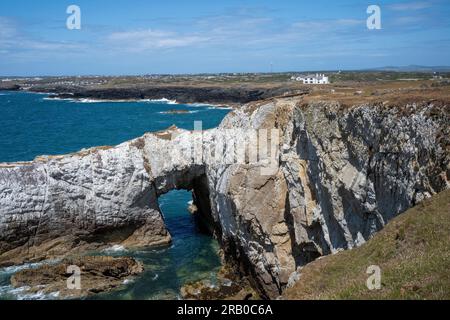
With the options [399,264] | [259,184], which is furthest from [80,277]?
[399,264]

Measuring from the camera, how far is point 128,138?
3546 inches

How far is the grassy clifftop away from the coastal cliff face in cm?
282

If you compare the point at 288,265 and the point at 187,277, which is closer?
the point at 288,265

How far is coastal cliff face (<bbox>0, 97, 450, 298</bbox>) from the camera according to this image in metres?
22.9

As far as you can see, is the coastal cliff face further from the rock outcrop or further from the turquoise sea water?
the rock outcrop

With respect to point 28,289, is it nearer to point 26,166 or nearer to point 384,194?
point 26,166

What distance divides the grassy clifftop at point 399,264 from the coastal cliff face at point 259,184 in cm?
282

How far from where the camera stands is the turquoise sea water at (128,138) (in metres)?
33.1

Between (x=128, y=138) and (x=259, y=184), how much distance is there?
61.7 metres

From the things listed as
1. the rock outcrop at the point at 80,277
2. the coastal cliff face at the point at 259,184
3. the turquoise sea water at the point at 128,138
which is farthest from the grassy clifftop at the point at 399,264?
the rock outcrop at the point at 80,277

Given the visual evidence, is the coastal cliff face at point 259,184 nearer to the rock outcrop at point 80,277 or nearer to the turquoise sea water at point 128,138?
the turquoise sea water at point 128,138
